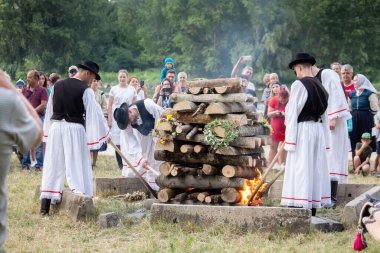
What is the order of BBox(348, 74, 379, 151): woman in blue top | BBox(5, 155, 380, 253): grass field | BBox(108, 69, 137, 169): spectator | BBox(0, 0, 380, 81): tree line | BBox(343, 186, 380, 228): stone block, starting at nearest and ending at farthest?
BBox(5, 155, 380, 253): grass field, BBox(343, 186, 380, 228): stone block, BBox(348, 74, 379, 151): woman in blue top, BBox(108, 69, 137, 169): spectator, BBox(0, 0, 380, 81): tree line

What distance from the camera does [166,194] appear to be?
9.06 m

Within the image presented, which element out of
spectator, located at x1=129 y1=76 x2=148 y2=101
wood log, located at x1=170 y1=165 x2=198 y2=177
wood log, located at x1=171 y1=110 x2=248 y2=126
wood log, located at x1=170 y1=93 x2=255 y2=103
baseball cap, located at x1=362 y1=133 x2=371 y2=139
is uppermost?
spectator, located at x1=129 y1=76 x2=148 y2=101

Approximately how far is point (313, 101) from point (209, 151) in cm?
145

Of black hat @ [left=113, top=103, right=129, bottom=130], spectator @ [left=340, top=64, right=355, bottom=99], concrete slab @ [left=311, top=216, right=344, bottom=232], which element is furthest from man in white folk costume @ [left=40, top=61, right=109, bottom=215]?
spectator @ [left=340, top=64, right=355, bottom=99]

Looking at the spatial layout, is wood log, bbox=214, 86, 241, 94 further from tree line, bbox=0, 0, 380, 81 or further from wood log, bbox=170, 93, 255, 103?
tree line, bbox=0, 0, 380, 81

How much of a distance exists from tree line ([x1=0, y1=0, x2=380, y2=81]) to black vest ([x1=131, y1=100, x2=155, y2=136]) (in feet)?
111

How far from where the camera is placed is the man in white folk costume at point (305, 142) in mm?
8383

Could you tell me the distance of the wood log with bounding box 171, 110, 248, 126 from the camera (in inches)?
340

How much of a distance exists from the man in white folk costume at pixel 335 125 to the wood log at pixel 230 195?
148 cm

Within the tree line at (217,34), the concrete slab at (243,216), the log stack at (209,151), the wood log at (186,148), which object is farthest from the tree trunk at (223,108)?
the tree line at (217,34)

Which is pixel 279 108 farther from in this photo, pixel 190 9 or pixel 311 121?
pixel 190 9

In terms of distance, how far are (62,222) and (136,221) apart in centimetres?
92

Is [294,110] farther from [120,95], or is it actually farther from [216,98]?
[120,95]

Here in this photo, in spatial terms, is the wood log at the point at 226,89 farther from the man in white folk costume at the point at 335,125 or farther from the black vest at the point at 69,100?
the black vest at the point at 69,100
